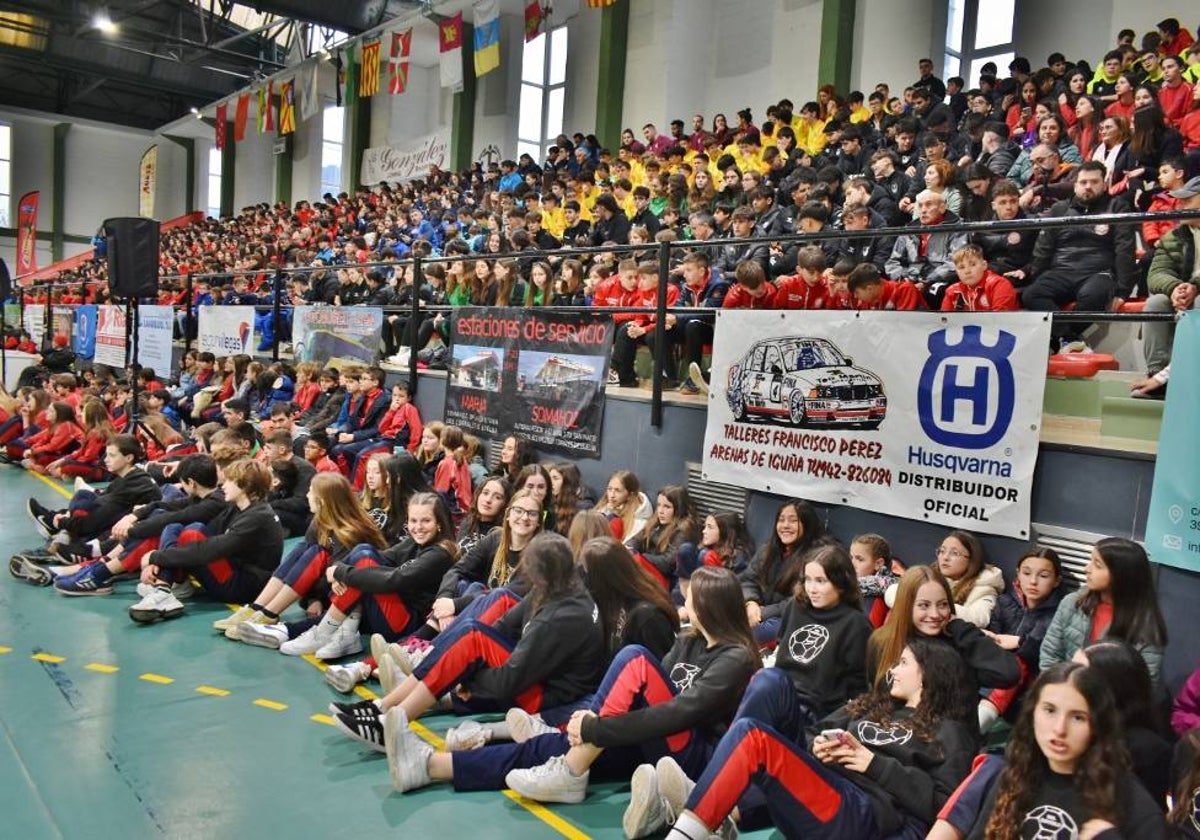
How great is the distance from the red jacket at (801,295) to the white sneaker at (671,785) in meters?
3.20

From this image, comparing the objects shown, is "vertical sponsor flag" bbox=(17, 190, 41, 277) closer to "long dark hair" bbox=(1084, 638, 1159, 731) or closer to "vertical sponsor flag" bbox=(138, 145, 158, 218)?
"vertical sponsor flag" bbox=(138, 145, 158, 218)

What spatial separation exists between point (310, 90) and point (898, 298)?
23559 mm

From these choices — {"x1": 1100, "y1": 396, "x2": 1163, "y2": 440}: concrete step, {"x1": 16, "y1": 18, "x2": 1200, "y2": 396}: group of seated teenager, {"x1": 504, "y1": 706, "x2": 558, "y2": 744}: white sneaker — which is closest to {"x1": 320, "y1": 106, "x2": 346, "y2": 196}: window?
{"x1": 16, "y1": 18, "x2": 1200, "y2": 396}: group of seated teenager

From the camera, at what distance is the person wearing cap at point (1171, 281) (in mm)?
4848

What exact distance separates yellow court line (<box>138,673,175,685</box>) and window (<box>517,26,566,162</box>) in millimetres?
18388

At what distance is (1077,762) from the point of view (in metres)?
2.64

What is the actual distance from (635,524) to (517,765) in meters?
2.57

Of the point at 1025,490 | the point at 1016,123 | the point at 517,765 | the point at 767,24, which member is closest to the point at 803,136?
the point at 1016,123

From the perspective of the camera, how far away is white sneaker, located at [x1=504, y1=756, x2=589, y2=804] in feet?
12.6

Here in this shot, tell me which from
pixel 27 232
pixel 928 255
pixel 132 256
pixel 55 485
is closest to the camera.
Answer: pixel 928 255

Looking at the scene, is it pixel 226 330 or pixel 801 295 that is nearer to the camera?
pixel 801 295

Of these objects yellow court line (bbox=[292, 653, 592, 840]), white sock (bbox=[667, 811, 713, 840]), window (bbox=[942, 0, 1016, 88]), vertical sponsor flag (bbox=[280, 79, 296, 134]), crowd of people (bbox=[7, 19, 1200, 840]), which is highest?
vertical sponsor flag (bbox=[280, 79, 296, 134])

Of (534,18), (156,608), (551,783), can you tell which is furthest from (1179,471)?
(534,18)

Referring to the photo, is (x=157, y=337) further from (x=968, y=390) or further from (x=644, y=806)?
(x=644, y=806)
